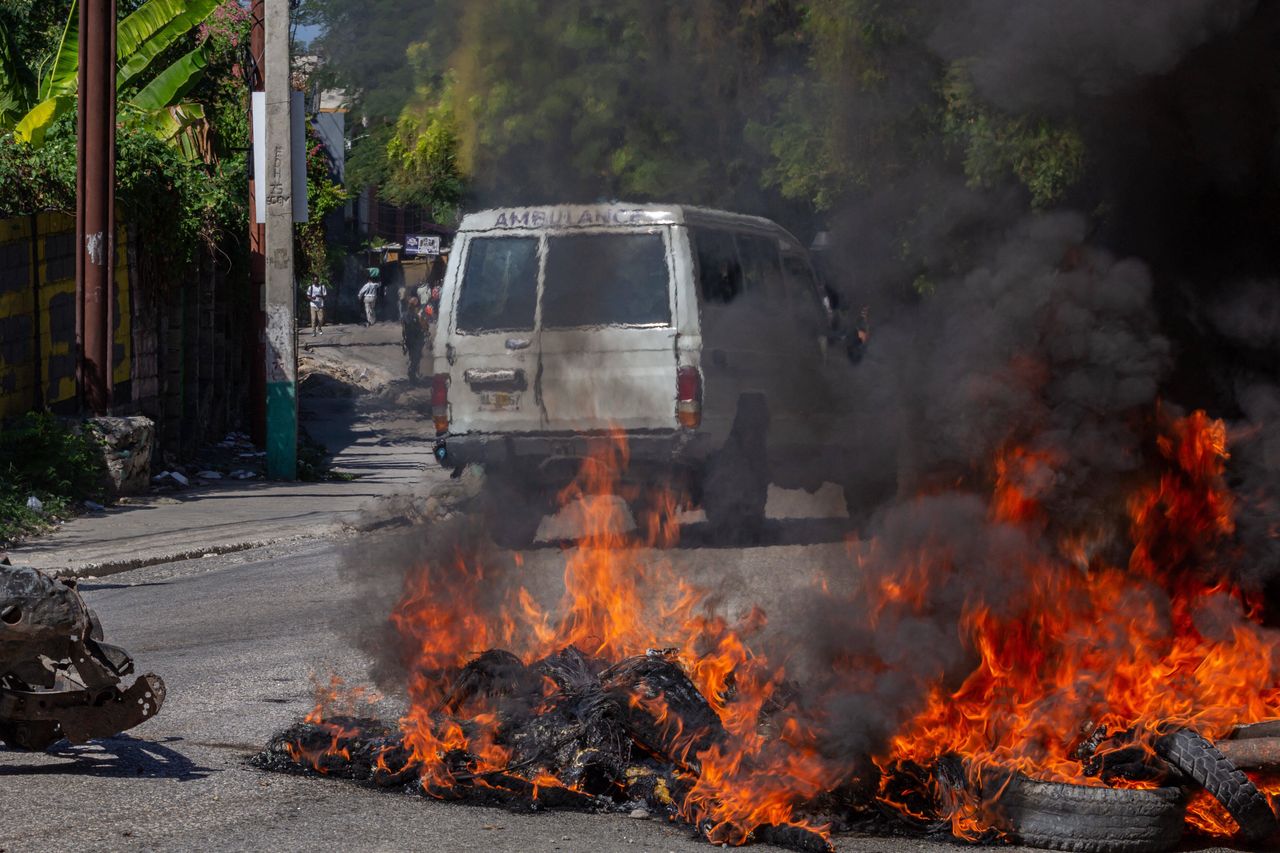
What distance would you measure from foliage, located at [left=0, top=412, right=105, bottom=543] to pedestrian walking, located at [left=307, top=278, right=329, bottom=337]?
26.5 meters

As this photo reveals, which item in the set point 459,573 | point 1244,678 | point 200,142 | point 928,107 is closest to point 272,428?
point 200,142

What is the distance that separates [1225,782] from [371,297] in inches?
1519

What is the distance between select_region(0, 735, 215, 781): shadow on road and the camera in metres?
4.99

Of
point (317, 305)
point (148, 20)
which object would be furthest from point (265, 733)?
point (317, 305)

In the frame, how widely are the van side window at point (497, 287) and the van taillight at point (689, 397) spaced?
41.4 inches

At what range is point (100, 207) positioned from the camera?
1340 centimetres

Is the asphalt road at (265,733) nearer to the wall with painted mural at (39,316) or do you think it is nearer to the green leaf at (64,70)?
the wall with painted mural at (39,316)

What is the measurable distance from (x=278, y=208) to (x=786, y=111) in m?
10.2

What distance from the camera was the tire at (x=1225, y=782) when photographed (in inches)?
169

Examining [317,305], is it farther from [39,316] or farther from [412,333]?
[39,316]

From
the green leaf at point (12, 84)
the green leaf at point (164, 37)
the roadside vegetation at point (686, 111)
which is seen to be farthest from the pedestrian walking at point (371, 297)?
the roadside vegetation at point (686, 111)

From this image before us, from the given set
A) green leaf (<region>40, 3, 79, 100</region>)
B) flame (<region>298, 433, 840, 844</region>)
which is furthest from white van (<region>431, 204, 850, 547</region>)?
Result: green leaf (<region>40, 3, 79, 100</region>)

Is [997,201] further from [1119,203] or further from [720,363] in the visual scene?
[720,363]

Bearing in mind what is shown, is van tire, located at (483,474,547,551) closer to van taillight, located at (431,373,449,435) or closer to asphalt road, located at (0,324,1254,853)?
asphalt road, located at (0,324,1254,853)
